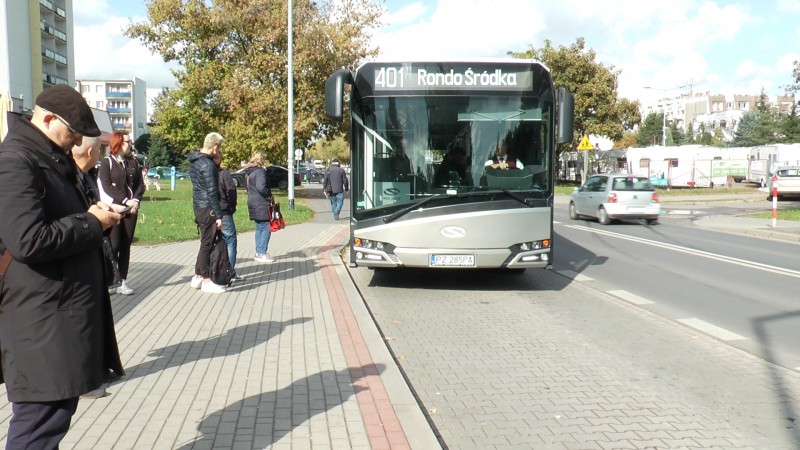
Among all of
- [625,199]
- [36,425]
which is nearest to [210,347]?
[36,425]

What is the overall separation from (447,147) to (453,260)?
4.82 ft

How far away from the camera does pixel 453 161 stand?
9562 mm

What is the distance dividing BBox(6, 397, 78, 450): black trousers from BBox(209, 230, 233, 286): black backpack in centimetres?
→ 631

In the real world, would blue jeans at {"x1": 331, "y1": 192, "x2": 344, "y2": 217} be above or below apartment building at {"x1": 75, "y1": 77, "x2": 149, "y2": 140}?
below

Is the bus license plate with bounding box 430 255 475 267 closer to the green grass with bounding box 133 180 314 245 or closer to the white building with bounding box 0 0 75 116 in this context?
the green grass with bounding box 133 180 314 245

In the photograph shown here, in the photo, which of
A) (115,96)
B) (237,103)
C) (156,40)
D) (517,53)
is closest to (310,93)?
(237,103)

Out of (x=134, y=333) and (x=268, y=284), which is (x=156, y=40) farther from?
(x=134, y=333)

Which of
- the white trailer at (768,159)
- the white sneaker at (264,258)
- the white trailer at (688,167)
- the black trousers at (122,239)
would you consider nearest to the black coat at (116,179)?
the black trousers at (122,239)

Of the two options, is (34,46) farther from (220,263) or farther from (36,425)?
(36,425)

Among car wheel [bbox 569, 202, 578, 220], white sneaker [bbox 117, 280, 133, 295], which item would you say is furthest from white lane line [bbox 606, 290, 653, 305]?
car wheel [bbox 569, 202, 578, 220]

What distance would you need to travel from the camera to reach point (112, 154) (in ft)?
27.9

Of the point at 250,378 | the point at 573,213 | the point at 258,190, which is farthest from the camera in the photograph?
the point at 573,213

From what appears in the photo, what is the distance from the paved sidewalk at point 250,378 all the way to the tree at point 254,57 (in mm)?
26733

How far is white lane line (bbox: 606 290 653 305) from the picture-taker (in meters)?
9.51
